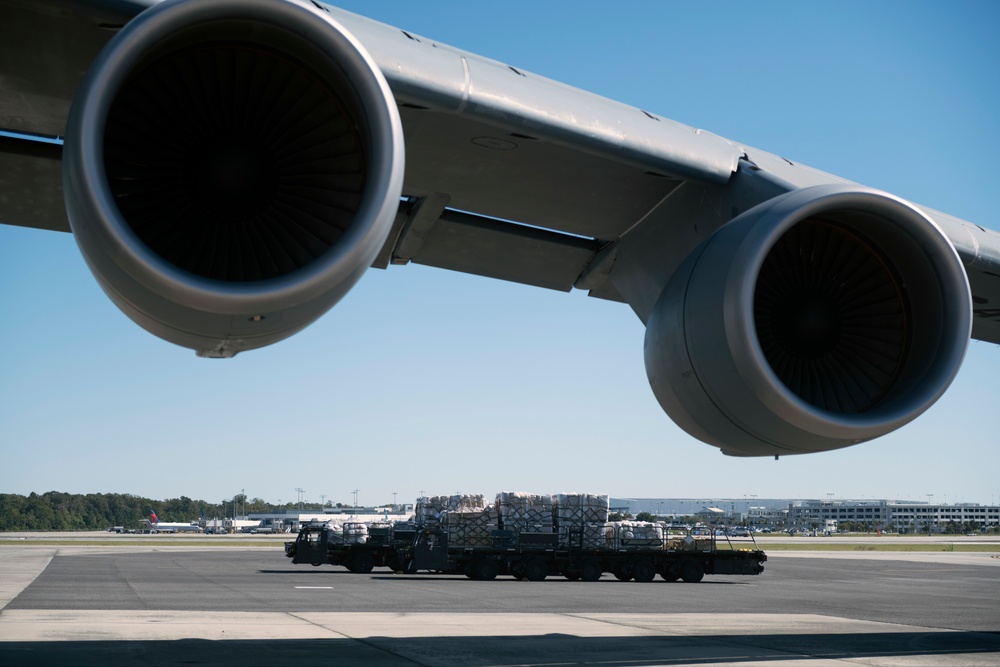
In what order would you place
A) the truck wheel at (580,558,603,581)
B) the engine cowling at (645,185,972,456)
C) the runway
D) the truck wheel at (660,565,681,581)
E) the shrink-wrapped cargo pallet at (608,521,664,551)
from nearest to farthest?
the engine cowling at (645,185,972,456), the runway, the truck wheel at (580,558,603,581), the truck wheel at (660,565,681,581), the shrink-wrapped cargo pallet at (608,521,664,551)

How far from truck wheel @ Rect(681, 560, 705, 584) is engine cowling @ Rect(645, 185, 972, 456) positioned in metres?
25.5

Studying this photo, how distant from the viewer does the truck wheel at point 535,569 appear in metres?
30.3

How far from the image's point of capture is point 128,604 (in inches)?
733

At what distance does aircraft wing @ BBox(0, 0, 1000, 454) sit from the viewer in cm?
448

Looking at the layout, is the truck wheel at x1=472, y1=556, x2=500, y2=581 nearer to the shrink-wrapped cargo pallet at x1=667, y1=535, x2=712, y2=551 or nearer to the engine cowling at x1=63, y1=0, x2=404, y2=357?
the shrink-wrapped cargo pallet at x1=667, y1=535, x2=712, y2=551

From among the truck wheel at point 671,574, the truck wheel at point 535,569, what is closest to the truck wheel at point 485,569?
the truck wheel at point 535,569

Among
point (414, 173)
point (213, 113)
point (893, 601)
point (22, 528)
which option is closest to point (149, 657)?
point (414, 173)

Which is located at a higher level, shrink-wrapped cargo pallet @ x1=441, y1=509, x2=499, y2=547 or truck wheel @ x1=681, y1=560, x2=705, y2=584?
shrink-wrapped cargo pallet @ x1=441, y1=509, x2=499, y2=547

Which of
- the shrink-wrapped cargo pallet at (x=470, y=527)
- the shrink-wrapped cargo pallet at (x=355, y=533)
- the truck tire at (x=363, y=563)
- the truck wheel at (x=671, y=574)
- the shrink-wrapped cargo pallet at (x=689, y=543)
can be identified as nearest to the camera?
the truck wheel at (x=671, y=574)

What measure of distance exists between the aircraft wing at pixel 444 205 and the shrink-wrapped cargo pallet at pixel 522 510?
83.6 feet

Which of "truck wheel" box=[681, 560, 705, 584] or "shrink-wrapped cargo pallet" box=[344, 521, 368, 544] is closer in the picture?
"truck wheel" box=[681, 560, 705, 584]

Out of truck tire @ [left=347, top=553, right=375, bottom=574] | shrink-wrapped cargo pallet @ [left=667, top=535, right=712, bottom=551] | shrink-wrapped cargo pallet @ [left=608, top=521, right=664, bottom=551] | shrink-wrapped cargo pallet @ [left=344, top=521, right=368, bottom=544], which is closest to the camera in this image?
shrink-wrapped cargo pallet @ [left=608, top=521, right=664, bottom=551]

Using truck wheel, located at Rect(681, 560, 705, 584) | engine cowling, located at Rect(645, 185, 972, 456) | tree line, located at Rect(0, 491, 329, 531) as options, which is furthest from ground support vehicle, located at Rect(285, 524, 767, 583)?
tree line, located at Rect(0, 491, 329, 531)

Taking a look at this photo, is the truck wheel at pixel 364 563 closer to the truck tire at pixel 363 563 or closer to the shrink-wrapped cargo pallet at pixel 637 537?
the truck tire at pixel 363 563
